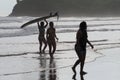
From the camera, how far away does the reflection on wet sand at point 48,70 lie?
533 inches

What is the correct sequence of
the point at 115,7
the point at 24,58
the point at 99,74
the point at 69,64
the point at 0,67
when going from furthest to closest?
the point at 115,7
the point at 24,58
the point at 69,64
the point at 0,67
the point at 99,74

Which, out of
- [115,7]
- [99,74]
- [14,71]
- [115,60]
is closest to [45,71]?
[14,71]

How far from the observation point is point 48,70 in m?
15.2

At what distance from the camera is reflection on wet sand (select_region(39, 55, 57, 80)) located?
13.5m

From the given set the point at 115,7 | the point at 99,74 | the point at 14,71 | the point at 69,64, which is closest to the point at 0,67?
the point at 14,71

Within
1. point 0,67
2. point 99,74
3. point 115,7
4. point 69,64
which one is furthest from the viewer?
point 115,7

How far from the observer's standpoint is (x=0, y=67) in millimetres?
16031

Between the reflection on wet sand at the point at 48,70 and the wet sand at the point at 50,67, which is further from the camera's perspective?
the wet sand at the point at 50,67

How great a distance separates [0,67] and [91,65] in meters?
3.56

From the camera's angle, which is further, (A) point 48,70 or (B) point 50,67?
(B) point 50,67

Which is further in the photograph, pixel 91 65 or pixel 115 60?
pixel 115 60

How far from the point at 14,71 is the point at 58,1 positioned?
162 m

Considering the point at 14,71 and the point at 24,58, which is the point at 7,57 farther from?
the point at 14,71

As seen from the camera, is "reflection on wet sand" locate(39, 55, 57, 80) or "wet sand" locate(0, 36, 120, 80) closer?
"reflection on wet sand" locate(39, 55, 57, 80)
